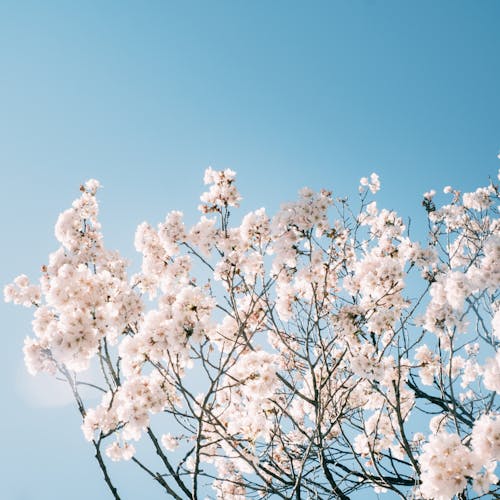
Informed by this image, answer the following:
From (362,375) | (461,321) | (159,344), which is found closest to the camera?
(159,344)

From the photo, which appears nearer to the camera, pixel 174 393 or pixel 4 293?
pixel 174 393

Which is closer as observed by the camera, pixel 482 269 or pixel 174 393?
pixel 482 269

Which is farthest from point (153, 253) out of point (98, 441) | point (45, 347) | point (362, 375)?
point (362, 375)

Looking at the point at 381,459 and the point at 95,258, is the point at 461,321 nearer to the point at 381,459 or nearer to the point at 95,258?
the point at 381,459

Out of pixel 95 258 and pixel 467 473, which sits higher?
pixel 95 258

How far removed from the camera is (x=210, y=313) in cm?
366

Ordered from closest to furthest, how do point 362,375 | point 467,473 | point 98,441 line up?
point 467,473, point 98,441, point 362,375

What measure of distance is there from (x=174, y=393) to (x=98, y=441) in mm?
1045

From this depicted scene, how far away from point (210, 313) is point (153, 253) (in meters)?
2.00

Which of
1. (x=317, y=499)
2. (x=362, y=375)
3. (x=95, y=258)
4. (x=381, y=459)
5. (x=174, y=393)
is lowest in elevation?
(x=317, y=499)

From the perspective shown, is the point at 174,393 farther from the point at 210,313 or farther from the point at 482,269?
the point at 482,269

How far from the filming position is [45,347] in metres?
3.87

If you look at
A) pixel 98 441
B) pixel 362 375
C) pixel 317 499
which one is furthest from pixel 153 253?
pixel 317 499

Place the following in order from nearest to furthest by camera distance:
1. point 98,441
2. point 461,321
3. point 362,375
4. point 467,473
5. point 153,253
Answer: point 467,473
point 98,441
point 461,321
point 362,375
point 153,253
